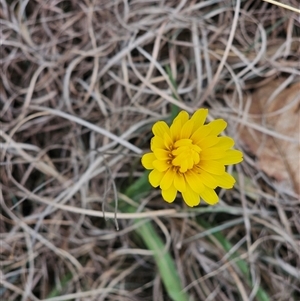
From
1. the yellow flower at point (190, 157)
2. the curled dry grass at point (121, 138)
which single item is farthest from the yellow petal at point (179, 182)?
the curled dry grass at point (121, 138)

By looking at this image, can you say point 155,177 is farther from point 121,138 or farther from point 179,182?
point 121,138

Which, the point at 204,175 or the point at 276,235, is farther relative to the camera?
the point at 276,235

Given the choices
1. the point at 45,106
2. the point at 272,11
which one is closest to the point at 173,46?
the point at 272,11

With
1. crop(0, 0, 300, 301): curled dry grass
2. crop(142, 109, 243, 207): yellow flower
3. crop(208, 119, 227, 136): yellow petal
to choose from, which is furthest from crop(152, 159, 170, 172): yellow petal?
crop(0, 0, 300, 301): curled dry grass

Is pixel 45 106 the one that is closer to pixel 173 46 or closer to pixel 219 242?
pixel 173 46

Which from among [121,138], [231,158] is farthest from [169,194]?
[121,138]

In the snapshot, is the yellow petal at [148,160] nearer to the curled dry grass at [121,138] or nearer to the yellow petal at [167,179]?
the yellow petal at [167,179]

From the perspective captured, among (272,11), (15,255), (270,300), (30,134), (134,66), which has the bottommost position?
(15,255)
